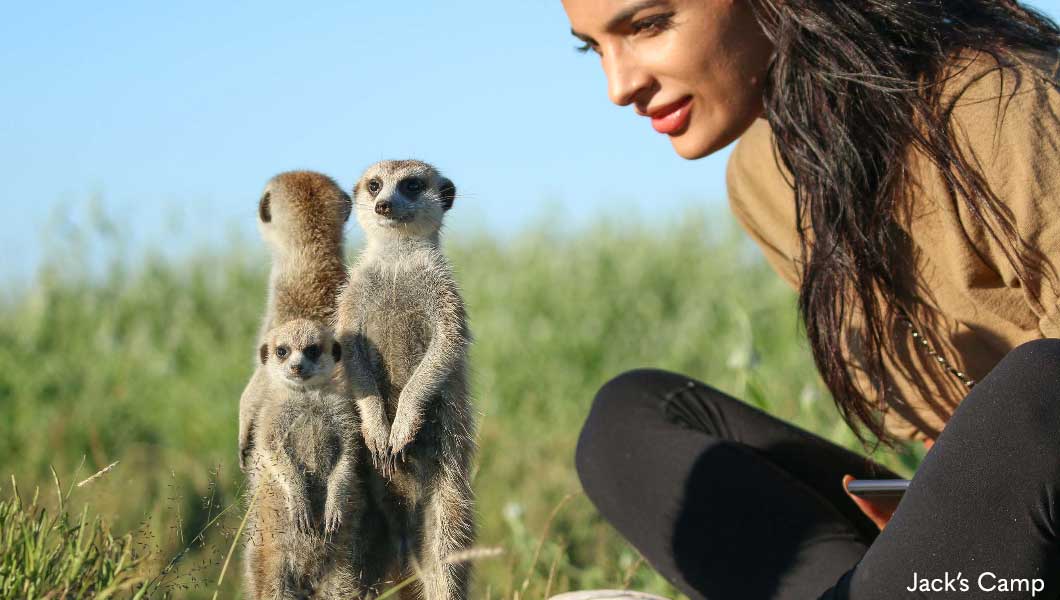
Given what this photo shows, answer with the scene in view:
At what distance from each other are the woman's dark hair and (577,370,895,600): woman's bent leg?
663 mm

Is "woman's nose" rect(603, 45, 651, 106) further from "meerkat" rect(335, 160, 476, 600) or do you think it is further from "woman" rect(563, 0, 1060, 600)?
"meerkat" rect(335, 160, 476, 600)

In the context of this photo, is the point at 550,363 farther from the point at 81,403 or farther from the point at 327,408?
the point at 327,408

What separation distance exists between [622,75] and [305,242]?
2.81 ft

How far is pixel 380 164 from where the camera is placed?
2.07m

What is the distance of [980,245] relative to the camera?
2.33 meters

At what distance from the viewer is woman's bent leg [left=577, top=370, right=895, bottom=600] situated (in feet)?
9.38

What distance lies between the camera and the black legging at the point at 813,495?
6.84 feet

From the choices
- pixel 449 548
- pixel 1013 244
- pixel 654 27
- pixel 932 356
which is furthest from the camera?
pixel 932 356

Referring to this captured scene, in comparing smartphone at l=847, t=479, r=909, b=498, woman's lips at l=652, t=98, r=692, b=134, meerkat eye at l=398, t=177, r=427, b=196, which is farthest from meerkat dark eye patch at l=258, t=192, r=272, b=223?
smartphone at l=847, t=479, r=909, b=498

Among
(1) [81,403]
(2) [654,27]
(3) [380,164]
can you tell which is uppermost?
(2) [654,27]

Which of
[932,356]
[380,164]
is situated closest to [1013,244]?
[932,356]

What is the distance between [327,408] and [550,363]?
4.26 meters

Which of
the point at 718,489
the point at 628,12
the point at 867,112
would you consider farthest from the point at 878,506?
the point at 628,12

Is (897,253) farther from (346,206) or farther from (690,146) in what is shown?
(346,206)
